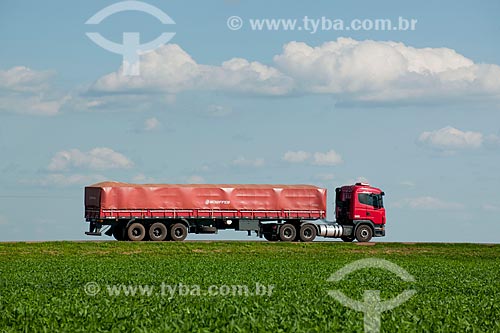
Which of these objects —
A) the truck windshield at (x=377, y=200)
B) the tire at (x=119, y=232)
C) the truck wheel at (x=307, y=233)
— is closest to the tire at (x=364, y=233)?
the truck windshield at (x=377, y=200)

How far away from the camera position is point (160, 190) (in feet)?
169

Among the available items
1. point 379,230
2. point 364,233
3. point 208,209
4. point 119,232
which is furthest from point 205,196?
point 379,230

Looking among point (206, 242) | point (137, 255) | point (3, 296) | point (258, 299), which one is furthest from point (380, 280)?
point (206, 242)

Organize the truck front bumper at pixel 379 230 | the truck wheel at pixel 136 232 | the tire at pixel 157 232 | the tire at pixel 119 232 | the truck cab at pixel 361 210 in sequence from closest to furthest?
1. the truck wheel at pixel 136 232
2. the tire at pixel 119 232
3. the tire at pixel 157 232
4. the truck cab at pixel 361 210
5. the truck front bumper at pixel 379 230

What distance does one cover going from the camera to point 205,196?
5188cm

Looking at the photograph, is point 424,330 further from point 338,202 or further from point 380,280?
point 338,202

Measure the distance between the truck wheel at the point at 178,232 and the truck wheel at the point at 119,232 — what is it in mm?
2596

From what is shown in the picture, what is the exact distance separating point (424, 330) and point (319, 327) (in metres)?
2.18

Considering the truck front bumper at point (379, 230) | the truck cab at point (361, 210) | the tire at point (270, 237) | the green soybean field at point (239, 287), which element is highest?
the truck cab at point (361, 210)

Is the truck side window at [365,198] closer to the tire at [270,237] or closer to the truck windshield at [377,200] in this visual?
the truck windshield at [377,200]

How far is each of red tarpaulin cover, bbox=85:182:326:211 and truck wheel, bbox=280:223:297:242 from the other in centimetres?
127

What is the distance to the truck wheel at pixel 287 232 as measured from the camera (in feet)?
176

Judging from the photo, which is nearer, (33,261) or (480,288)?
(480,288)

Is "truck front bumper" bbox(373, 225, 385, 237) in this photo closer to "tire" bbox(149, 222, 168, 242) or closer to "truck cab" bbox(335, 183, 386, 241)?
"truck cab" bbox(335, 183, 386, 241)
